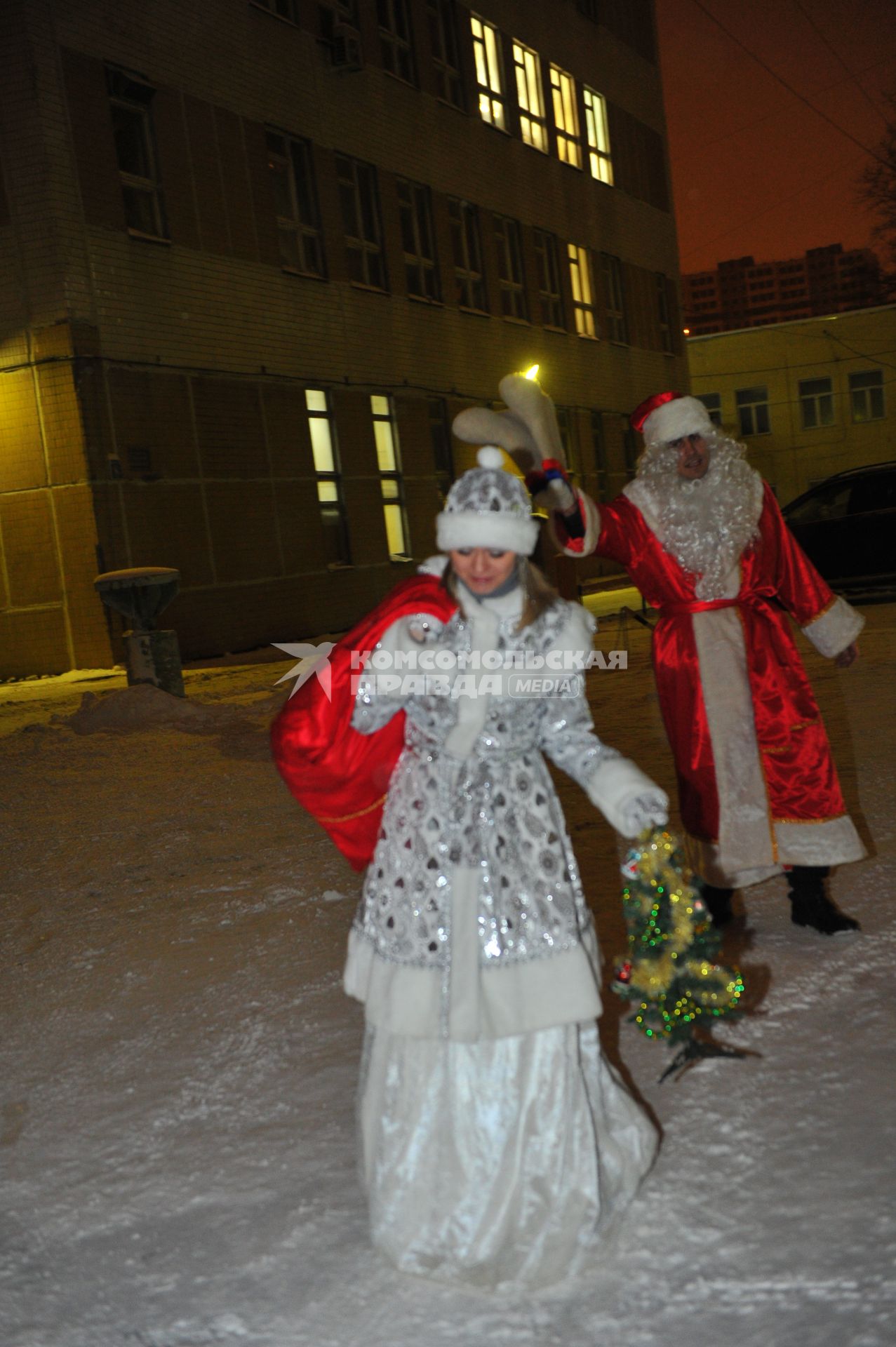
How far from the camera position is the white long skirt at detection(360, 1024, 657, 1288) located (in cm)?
274

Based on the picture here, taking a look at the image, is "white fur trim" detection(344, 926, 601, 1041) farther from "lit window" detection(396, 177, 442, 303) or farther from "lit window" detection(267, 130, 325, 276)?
"lit window" detection(396, 177, 442, 303)

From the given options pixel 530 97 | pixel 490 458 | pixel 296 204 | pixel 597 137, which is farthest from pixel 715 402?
pixel 490 458

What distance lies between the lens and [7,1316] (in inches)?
110

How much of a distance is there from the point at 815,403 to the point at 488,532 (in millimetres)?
49367

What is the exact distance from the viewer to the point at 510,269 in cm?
2617

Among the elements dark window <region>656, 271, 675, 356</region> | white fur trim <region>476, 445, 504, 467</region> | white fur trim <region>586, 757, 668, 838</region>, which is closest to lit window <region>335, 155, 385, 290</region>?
dark window <region>656, 271, 675, 356</region>

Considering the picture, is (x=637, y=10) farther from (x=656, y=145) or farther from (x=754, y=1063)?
(x=754, y=1063)

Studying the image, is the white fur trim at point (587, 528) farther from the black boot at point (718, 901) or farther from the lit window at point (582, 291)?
the lit window at point (582, 291)

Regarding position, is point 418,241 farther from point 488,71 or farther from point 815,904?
point 815,904

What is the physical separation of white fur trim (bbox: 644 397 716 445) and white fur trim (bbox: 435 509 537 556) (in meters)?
2.22

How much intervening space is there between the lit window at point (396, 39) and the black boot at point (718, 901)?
20.0 meters

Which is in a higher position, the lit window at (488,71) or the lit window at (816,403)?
the lit window at (488,71)

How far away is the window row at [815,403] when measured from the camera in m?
48.6

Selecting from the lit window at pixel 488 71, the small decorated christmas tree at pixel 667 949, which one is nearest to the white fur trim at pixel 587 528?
the small decorated christmas tree at pixel 667 949
